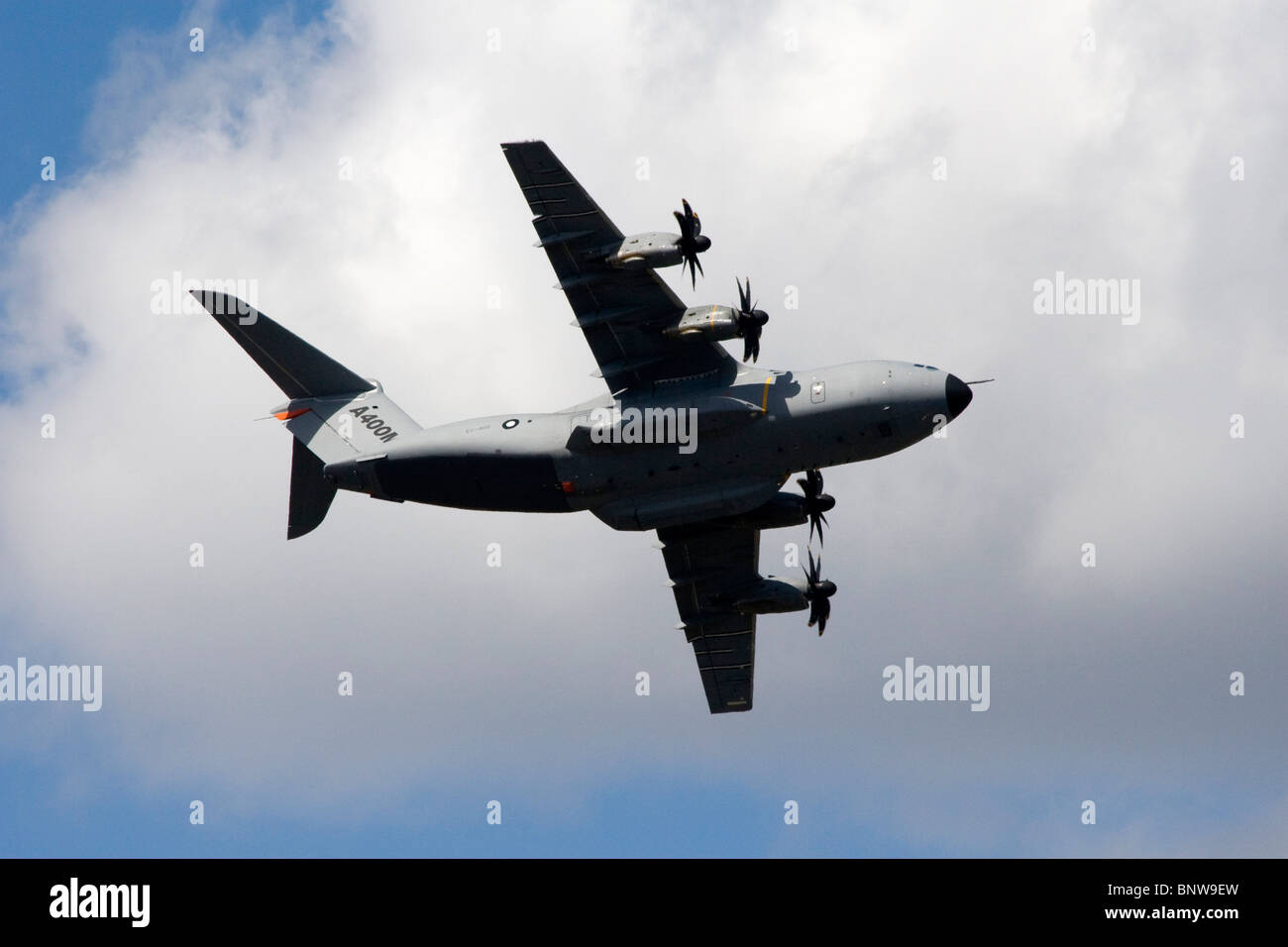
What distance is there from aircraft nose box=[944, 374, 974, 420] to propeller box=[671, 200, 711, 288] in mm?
7452

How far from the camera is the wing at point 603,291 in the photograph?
154 feet

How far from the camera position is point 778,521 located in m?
52.7

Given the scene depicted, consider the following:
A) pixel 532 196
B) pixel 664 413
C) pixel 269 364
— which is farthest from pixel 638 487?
pixel 269 364

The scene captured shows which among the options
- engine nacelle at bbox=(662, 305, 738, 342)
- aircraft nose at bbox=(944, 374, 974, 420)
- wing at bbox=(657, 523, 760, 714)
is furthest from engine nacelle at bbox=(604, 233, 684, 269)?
wing at bbox=(657, 523, 760, 714)

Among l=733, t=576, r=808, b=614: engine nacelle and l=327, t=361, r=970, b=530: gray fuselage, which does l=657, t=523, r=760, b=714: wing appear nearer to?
l=733, t=576, r=808, b=614: engine nacelle

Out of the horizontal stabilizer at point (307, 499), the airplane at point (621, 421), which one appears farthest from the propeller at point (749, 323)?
the horizontal stabilizer at point (307, 499)

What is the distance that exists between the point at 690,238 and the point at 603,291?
3283mm

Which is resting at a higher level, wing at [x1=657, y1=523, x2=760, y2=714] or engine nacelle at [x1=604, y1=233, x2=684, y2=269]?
engine nacelle at [x1=604, y1=233, x2=684, y2=269]

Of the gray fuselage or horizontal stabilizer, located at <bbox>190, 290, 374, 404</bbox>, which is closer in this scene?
the gray fuselage

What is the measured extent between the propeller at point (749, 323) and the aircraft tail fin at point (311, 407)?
10684 mm

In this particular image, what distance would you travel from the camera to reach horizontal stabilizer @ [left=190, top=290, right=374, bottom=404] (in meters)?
52.2

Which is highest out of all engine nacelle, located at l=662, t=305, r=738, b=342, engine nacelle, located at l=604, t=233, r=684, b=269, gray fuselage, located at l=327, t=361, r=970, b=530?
engine nacelle, located at l=604, t=233, r=684, b=269

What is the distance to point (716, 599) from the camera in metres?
56.1

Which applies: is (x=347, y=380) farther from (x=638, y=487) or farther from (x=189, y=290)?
(x=638, y=487)
